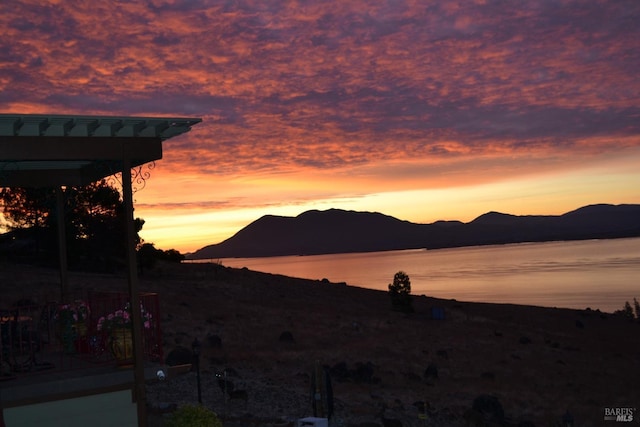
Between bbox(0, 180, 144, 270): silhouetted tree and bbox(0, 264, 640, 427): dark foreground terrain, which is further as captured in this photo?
→ bbox(0, 180, 144, 270): silhouetted tree

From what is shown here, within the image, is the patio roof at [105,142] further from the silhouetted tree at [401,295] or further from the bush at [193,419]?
the silhouetted tree at [401,295]

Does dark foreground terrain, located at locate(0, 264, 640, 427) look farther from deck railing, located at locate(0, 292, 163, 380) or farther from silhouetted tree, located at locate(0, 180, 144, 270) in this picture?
deck railing, located at locate(0, 292, 163, 380)

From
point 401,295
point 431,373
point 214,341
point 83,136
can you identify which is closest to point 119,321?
point 83,136

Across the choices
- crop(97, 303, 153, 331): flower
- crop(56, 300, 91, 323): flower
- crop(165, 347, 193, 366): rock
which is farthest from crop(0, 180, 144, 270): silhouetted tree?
crop(97, 303, 153, 331): flower

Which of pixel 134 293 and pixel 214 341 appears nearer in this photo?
pixel 134 293

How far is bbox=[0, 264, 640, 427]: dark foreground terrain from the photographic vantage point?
19.4 meters

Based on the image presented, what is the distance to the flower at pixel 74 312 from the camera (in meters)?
11.5

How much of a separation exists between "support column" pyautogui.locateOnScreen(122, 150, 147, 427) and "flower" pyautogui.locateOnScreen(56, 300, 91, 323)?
261 centimetres

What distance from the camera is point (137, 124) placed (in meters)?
9.45

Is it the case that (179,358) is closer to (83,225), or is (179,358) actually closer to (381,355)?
(381,355)

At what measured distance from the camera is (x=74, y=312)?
38.0ft

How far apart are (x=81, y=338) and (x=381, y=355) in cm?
1996

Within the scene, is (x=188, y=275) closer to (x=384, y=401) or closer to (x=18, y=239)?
(x=18, y=239)

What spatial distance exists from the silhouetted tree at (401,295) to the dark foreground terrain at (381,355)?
1.08 metres
